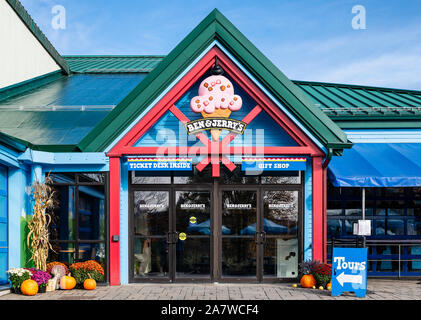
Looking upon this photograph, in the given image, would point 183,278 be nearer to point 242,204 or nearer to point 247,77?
point 242,204

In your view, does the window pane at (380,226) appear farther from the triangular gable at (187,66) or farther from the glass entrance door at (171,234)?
the glass entrance door at (171,234)

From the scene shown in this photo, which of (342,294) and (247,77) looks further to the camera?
(247,77)

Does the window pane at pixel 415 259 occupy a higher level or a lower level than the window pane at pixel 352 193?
lower

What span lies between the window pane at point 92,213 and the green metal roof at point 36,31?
742 centimetres

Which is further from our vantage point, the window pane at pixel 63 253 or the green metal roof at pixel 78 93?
the green metal roof at pixel 78 93

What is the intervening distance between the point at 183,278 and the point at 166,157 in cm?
303

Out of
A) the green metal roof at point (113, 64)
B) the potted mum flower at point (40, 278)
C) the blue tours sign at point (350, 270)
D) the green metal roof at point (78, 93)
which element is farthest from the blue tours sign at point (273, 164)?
the green metal roof at point (113, 64)

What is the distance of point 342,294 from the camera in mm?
9352

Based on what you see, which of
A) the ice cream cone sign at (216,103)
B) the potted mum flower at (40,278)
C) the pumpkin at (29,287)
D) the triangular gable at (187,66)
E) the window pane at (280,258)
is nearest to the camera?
the pumpkin at (29,287)

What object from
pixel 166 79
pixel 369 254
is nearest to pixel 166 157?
pixel 166 79

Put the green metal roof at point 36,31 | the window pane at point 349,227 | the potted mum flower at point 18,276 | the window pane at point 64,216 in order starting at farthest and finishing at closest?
the green metal roof at point 36,31 < the window pane at point 349,227 < the window pane at point 64,216 < the potted mum flower at point 18,276

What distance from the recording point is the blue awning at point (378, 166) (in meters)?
10.4

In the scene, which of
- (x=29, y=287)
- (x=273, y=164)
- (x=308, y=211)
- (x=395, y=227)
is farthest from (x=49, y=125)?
(x=395, y=227)
